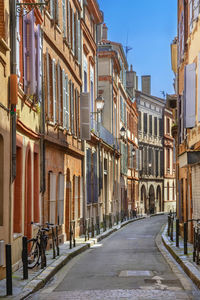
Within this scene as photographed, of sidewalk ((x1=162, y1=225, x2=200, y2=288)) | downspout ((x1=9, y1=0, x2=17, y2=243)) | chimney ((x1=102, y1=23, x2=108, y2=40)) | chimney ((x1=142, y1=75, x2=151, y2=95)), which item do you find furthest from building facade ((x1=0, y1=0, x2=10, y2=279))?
chimney ((x1=142, y1=75, x2=151, y2=95))

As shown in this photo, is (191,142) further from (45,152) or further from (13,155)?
(13,155)

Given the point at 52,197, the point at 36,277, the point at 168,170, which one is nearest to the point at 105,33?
the point at 168,170

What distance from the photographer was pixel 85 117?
84.6 feet

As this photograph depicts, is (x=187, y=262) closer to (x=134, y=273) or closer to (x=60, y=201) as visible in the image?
(x=134, y=273)

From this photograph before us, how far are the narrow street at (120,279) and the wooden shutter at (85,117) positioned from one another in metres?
8.81

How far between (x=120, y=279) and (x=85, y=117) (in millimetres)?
14335

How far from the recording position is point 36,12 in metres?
16.4

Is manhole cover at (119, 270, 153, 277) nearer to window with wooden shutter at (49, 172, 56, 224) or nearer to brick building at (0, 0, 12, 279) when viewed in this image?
brick building at (0, 0, 12, 279)

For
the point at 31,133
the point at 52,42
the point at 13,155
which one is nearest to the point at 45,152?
the point at 31,133

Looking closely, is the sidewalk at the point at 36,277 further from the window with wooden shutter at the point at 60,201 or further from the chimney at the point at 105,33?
the chimney at the point at 105,33

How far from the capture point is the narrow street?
33.5 feet

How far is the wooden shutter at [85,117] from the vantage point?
2578 cm

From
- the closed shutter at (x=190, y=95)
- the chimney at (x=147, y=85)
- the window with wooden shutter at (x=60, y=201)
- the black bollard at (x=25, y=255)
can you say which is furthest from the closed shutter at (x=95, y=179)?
the chimney at (x=147, y=85)

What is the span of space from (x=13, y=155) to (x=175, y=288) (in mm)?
4180
